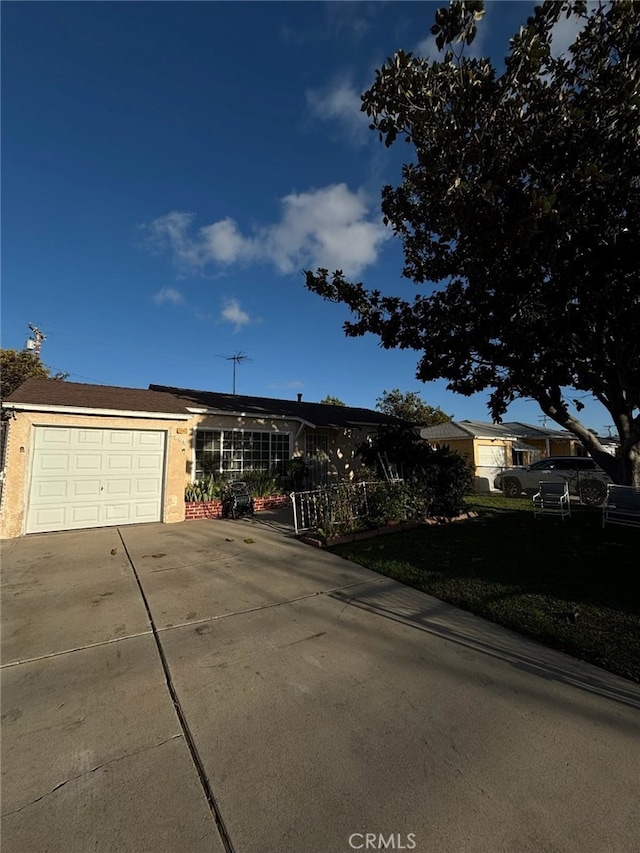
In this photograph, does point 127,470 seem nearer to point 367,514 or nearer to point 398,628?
point 367,514

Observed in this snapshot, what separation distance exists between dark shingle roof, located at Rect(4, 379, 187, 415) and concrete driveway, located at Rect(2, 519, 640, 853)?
5.48m

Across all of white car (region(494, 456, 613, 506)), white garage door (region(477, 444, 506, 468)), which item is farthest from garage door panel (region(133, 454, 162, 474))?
white garage door (region(477, 444, 506, 468))

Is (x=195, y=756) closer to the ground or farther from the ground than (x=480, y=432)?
closer to the ground

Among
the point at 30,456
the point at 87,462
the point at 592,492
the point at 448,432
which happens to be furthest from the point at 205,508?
the point at 448,432

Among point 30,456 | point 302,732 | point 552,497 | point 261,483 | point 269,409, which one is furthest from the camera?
point 269,409

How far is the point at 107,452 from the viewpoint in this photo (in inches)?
370

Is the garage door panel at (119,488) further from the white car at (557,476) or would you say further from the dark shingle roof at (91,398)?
the white car at (557,476)

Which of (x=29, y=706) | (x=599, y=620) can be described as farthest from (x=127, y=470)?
(x=599, y=620)

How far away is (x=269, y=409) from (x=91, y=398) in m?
6.16

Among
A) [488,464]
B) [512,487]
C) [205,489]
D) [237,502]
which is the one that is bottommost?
[237,502]

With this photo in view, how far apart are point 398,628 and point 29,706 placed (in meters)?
3.31

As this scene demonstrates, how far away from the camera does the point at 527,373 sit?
9.89 meters

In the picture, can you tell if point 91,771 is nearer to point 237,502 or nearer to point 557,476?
point 237,502

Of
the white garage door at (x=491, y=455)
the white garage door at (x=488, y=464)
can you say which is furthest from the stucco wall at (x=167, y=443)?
the white garage door at (x=491, y=455)
